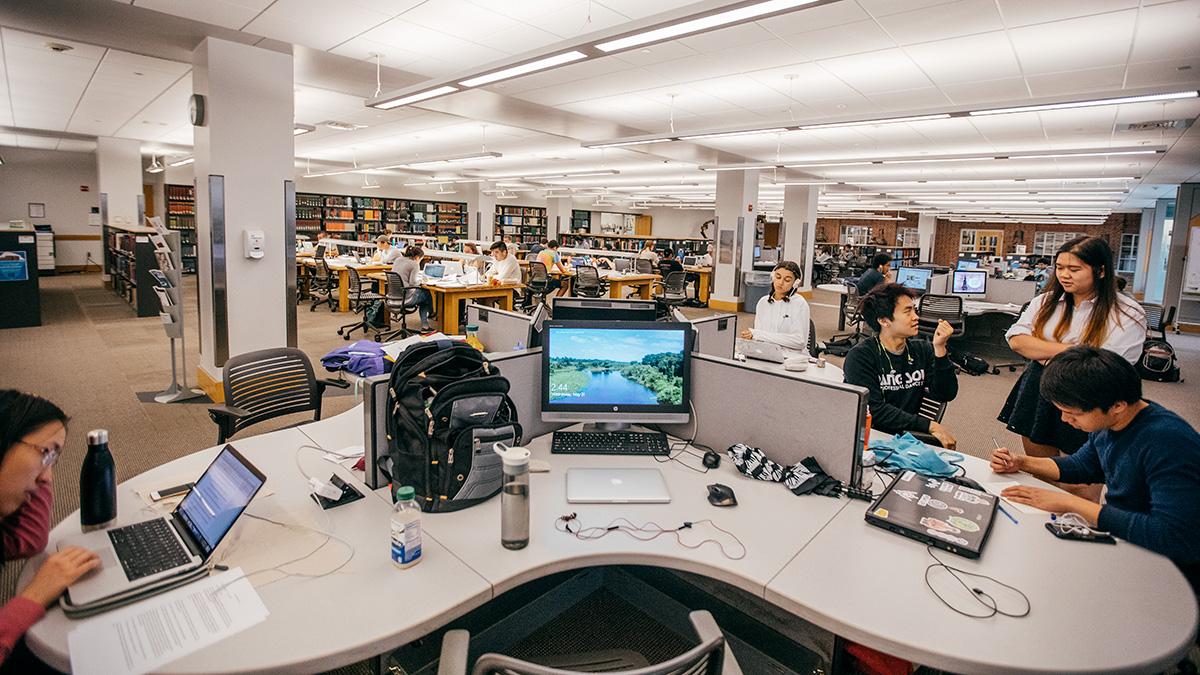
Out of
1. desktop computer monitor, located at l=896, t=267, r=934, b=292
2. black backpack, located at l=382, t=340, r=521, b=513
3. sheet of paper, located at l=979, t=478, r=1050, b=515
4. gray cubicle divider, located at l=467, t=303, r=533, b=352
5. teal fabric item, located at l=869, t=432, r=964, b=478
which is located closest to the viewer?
black backpack, located at l=382, t=340, r=521, b=513

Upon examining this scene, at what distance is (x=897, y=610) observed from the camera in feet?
4.57

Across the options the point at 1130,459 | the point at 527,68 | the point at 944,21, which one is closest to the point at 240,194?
the point at 527,68

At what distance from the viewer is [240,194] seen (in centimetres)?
505

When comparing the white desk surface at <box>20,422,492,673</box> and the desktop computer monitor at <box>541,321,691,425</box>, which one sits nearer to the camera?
the white desk surface at <box>20,422,492,673</box>

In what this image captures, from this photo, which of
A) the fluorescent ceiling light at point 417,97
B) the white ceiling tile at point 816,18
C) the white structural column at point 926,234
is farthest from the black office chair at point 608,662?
the white structural column at point 926,234

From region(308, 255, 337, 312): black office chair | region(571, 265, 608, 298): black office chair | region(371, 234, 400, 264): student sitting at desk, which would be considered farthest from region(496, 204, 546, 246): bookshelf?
region(571, 265, 608, 298): black office chair

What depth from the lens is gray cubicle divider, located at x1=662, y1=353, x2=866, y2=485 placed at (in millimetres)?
1988

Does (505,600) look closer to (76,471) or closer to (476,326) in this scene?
(476,326)

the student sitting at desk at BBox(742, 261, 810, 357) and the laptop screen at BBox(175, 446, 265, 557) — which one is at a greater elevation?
the student sitting at desk at BBox(742, 261, 810, 357)

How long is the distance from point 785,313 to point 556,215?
1926 cm

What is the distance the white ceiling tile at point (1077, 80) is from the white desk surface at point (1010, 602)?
5029 millimetres

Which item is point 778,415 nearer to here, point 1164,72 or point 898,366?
point 898,366

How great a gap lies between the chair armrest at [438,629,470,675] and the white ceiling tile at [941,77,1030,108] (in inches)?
248

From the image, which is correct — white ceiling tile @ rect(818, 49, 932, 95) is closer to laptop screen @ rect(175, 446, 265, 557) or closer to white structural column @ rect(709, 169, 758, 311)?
laptop screen @ rect(175, 446, 265, 557)
